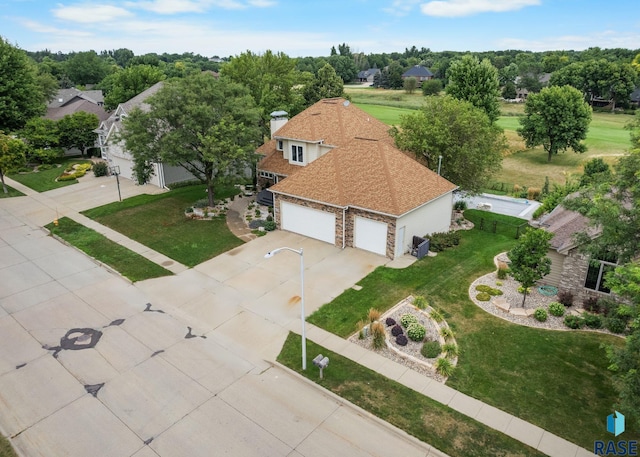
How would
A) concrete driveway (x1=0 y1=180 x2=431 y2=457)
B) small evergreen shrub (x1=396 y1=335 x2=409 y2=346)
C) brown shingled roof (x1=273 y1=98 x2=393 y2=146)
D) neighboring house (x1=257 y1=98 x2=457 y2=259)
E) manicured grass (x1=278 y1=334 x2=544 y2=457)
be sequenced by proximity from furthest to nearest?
brown shingled roof (x1=273 y1=98 x2=393 y2=146) < neighboring house (x1=257 y1=98 x2=457 y2=259) < small evergreen shrub (x1=396 y1=335 x2=409 y2=346) < concrete driveway (x1=0 y1=180 x2=431 y2=457) < manicured grass (x1=278 y1=334 x2=544 y2=457)

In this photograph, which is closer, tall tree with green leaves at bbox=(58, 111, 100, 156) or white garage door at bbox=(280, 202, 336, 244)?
white garage door at bbox=(280, 202, 336, 244)

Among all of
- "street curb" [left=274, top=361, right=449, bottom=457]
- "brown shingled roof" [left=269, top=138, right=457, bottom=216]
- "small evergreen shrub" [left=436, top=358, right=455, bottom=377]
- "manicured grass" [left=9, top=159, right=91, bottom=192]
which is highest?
"brown shingled roof" [left=269, top=138, right=457, bottom=216]

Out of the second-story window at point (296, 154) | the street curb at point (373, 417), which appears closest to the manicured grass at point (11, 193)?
the second-story window at point (296, 154)

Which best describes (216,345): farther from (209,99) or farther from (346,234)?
(209,99)

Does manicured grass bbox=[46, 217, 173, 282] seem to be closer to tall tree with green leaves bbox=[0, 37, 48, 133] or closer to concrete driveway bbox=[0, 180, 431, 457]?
concrete driveway bbox=[0, 180, 431, 457]

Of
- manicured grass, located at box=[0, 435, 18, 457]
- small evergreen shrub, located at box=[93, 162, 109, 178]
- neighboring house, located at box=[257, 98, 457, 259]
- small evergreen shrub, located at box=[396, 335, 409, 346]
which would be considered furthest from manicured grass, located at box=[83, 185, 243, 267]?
small evergreen shrub, located at box=[396, 335, 409, 346]

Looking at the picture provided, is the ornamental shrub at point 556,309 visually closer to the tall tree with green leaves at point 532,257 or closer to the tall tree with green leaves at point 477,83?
the tall tree with green leaves at point 532,257
